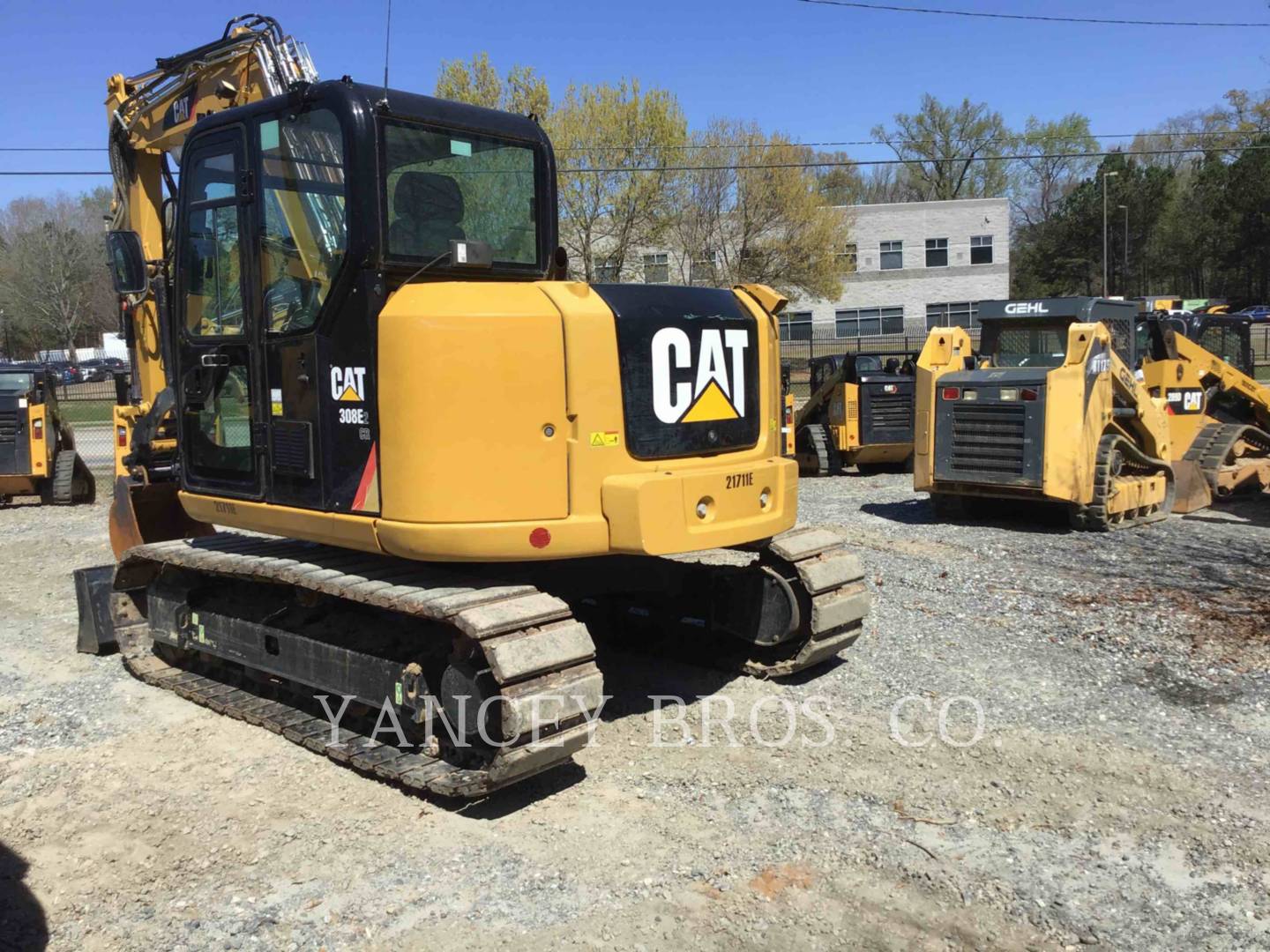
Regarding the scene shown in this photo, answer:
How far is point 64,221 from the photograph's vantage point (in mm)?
60344

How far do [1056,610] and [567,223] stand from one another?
83.3ft

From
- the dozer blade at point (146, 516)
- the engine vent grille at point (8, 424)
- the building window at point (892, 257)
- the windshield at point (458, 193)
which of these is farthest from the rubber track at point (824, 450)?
the building window at point (892, 257)

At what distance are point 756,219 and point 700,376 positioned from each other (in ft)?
103

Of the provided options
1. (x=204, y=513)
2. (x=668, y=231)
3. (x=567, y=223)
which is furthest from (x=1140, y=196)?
(x=204, y=513)

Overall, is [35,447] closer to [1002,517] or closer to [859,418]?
[859,418]

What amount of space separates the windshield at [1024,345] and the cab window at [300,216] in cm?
868

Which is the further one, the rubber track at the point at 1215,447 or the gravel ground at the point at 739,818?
the rubber track at the point at 1215,447

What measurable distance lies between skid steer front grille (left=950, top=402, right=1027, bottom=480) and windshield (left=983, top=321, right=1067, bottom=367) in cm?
113

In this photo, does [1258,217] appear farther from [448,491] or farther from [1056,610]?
[448,491]

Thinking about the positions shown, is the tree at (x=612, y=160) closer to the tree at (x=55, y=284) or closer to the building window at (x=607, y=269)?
the building window at (x=607, y=269)

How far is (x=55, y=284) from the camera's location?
5025 cm

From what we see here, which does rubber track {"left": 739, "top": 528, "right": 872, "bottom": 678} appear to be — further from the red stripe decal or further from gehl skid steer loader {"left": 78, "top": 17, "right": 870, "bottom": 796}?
the red stripe decal

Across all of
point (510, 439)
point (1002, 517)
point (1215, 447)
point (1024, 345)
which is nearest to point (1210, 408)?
point (1215, 447)

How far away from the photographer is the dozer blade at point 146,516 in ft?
24.0
